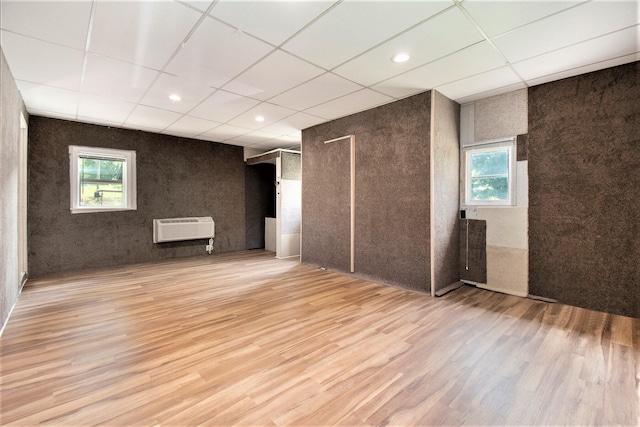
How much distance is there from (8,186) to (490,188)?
5664 mm

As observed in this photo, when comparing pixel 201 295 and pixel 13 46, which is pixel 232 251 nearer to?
pixel 201 295

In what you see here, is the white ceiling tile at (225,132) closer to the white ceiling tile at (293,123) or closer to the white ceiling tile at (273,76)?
the white ceiling tile at (293,123)

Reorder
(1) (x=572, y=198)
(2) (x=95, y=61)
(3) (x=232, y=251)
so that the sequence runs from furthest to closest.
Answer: (3) (x=232, y=251) < (1) (x=572, y=198) < (2) (x=95, y=61)

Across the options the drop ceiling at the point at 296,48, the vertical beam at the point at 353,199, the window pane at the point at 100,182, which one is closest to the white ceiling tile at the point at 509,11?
the drop ceiling at the point at 296,48

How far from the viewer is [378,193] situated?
167 inches

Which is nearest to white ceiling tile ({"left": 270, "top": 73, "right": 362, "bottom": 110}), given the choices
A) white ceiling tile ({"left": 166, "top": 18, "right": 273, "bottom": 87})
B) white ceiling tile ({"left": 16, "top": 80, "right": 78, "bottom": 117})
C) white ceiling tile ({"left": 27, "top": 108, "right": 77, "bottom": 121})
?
white ceiling tile ({"left": 166, "top": 18, "right": 273, "bottom": 87})

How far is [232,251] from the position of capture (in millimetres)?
7098

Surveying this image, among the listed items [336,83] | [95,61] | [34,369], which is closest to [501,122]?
[336,83]

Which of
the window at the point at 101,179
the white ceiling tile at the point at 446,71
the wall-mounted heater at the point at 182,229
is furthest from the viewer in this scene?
the wall-mounted heater at the point at 182,229

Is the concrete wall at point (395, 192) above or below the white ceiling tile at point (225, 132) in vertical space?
below

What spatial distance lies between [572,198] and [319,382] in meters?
3.45

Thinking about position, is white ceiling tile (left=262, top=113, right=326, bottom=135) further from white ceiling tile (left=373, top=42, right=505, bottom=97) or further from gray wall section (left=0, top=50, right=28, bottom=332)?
gray wall section (left=0, top=50, right=28, bottom=332)

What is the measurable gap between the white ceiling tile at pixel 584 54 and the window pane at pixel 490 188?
1302mm

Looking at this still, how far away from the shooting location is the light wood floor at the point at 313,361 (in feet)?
5.38
